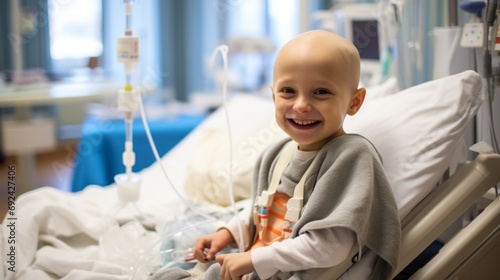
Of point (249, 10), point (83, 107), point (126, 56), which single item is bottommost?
point (83, 107)

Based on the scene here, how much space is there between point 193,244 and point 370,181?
1.94 feet

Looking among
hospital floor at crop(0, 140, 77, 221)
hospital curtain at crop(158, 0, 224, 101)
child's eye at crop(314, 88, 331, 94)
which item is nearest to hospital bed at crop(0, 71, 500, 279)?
child's eye at crop(314, 88, 331, 94)

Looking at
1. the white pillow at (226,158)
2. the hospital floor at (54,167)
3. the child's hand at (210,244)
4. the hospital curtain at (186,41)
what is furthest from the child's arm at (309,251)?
the hospital curtain at (186,41)

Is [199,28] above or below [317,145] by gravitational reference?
above

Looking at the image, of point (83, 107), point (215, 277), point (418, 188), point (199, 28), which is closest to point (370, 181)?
point (418, 188)

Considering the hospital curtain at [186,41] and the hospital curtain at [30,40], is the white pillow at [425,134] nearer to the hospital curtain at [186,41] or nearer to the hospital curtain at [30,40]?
the hospital curtain at [186,41]

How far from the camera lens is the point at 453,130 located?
1.27 m

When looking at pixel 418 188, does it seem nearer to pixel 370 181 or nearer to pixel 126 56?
pixel 370 181

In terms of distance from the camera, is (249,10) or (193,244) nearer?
(193,244)

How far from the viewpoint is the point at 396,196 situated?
125cm

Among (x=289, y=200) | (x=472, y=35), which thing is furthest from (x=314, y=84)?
(x=472, y=35)

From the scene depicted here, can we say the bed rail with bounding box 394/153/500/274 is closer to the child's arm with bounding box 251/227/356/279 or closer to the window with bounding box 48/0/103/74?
the child's arm with bounding box 251/227/356/279

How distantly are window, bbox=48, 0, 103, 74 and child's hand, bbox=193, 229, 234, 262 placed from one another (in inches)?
144

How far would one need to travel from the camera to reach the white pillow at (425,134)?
1253 mm
